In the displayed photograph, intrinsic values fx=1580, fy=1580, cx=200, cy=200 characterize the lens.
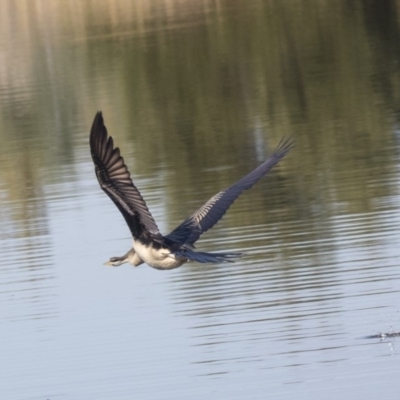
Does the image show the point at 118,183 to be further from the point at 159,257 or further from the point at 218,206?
the point at 218,206

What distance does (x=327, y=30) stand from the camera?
43.6 meters

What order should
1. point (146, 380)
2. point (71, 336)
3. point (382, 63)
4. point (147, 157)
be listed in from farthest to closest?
1. point (382, 63)
2. point (147, 157)
3. point (71, 336)
4. point (146, 380)

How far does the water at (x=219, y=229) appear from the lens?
12.8 m

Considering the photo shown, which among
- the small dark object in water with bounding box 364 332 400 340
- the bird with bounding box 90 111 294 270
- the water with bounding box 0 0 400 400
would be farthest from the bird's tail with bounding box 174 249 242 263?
the small dark object in water with bounding box 364 332 400 340

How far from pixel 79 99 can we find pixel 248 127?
33.3 ft

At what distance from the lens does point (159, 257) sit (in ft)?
39.3

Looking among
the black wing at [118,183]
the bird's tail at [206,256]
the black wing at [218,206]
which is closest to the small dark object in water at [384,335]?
the black wing at [218,206]

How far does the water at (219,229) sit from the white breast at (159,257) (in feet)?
3.31

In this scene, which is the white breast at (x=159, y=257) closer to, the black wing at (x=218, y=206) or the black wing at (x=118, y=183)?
the black wing at (x=118, y=183)

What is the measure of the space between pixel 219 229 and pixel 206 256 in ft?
25.9

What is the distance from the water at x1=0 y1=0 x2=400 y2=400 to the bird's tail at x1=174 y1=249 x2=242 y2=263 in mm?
1093

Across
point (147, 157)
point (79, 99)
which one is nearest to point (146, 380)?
point (147, 157)

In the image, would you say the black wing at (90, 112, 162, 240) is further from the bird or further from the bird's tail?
the bird's tail

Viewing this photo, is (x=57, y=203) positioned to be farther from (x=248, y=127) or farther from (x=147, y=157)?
(x=248, y=127)
